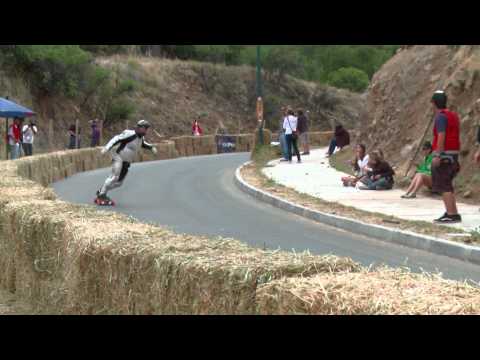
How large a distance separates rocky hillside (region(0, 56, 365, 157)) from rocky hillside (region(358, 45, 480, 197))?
25717mm

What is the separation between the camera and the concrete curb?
404 inches

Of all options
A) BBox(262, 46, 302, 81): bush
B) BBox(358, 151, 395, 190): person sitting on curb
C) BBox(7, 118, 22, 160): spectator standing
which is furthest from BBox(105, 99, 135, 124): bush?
BBox(358, 151, 395, 190): person sitting on curb

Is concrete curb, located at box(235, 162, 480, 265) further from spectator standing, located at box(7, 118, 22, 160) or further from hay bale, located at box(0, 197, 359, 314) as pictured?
spectator standing, located at box(7, 118, 22, 160)

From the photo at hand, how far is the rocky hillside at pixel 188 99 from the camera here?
50719mm

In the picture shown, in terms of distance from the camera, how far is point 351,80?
278ft

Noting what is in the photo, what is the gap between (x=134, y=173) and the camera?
27391mm

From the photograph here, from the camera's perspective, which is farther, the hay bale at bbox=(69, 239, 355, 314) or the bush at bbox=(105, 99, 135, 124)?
the bush at bbox=(105, 99, 135, 124)

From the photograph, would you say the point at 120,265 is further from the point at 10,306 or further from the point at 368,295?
the point at 10,306

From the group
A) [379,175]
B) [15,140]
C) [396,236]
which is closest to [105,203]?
[379,175]

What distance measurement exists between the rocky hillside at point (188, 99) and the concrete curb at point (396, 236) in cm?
3315

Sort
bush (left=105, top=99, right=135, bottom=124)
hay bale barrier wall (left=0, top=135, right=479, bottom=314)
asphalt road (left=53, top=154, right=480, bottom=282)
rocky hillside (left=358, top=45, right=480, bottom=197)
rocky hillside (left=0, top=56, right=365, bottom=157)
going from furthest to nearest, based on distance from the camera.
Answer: bush (left=105, top=99, right=135, bottom=124), rocky hillside (left=0, top=56, right=365, bottom=157), rocky hillside (left=358, top=45, right=480, bottom=197), asphalt road (left=53, top=154, right=480, bottom=282), hay bale barrier wall (left=0, top=135, right=479, bottom=314)

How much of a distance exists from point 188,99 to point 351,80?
1015 inches

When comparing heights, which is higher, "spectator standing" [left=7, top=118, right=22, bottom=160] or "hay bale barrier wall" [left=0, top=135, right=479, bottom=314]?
"hay bale barrier wall" [left=0, top=135, right=479, bottom=314]

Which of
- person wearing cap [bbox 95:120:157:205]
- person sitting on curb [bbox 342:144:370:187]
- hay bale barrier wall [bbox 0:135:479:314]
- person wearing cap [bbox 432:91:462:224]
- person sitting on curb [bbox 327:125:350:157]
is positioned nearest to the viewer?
hay bale barrier wall [bbox 0:135:479:314]
